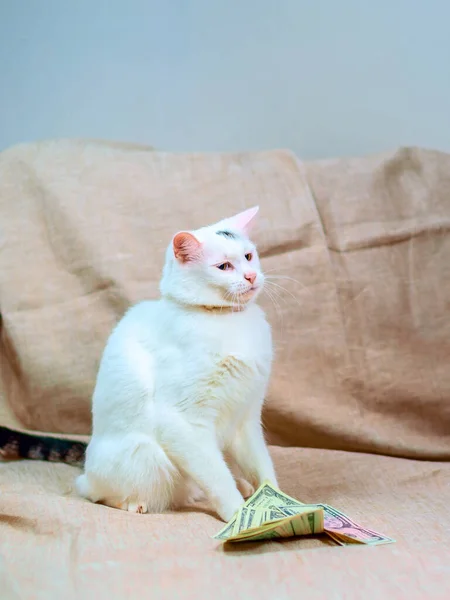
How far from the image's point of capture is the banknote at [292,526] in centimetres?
99

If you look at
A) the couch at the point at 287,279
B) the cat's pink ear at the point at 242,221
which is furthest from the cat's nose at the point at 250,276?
the couch at the point at 287,279

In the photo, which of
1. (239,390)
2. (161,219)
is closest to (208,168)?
(161,219)

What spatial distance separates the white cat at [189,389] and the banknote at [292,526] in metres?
0.11

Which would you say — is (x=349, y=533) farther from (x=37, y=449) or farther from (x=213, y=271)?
(x=37, y=449)

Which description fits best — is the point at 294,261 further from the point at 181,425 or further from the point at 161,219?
the point at 181,425

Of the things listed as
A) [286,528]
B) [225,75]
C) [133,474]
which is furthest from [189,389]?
[225,75]

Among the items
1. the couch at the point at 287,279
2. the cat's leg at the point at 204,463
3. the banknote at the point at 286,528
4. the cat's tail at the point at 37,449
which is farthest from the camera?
the couch at the point at 287,279

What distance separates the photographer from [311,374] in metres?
1.75

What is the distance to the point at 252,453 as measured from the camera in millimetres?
1322

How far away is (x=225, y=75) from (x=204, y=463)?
1390mm

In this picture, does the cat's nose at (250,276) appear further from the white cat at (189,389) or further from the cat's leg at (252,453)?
the cat's leg at (252,453)


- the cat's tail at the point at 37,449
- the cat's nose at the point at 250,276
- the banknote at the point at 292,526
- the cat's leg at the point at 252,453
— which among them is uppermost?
the cat's nose at the point at 250,276

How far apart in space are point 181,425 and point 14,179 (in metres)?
0.98

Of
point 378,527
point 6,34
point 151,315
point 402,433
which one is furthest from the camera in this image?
point 6,34
